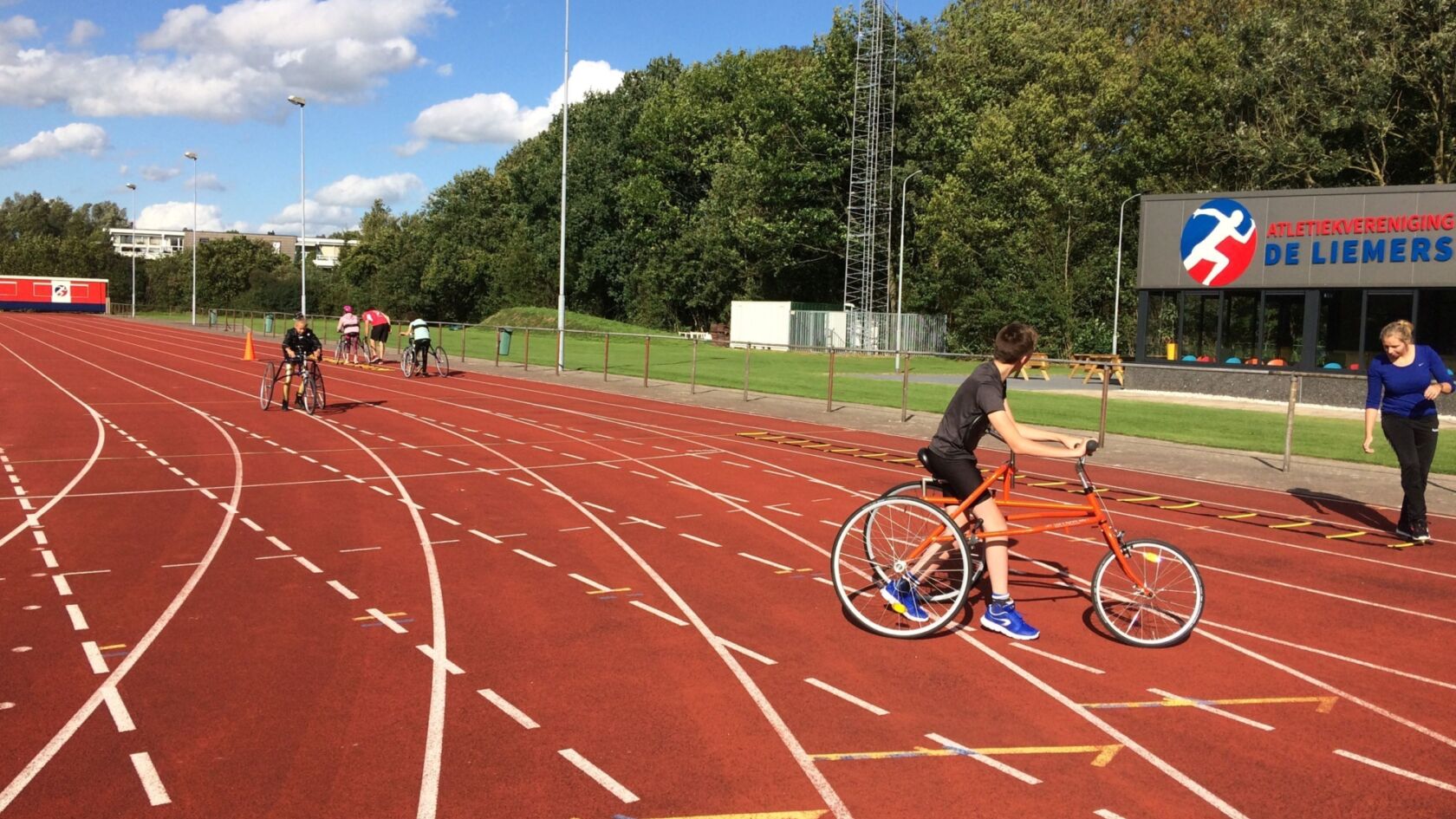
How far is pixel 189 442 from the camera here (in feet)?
51.9

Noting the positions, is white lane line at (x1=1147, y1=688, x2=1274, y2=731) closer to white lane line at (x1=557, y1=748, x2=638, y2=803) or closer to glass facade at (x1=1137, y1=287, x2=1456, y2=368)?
white lane line at (x1=557, y1=748, x2=638, y2=803)

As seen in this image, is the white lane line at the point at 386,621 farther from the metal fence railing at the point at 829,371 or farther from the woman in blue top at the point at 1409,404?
the metal fence railing at the point at 829,371

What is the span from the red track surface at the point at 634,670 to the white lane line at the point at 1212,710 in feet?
0.11

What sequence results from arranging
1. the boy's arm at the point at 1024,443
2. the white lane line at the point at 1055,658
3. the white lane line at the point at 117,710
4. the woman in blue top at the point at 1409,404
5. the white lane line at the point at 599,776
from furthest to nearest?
the woman in blue top at the point at 1409,404, the boy's arm at the point at 1024,443, the white lane line at the point at 1055,658, the white lane line at the point at 117,710, the white lane line at the point at 599,776

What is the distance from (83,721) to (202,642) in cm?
127

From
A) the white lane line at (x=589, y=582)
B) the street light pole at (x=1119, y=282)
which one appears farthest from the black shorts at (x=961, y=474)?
the street light pole at (x=1119, y=282)

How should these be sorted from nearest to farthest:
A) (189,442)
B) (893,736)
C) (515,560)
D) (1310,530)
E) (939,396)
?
(893,736) < (515,560) < (1310,530) < (189,442) < (939,396)

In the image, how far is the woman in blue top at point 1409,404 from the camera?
982cm

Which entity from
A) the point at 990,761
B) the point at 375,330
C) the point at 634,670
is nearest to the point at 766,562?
the point at 634,670

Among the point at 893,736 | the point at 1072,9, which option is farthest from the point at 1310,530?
the point at 1072,9

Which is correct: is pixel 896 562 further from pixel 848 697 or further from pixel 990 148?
pixel 990 148

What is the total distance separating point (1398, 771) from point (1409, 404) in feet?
19.9

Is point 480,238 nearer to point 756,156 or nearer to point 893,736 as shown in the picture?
point 756,156

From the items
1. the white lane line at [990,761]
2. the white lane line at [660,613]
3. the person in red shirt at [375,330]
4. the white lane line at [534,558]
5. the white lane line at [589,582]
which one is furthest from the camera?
the person in red shirt at [375,330]
